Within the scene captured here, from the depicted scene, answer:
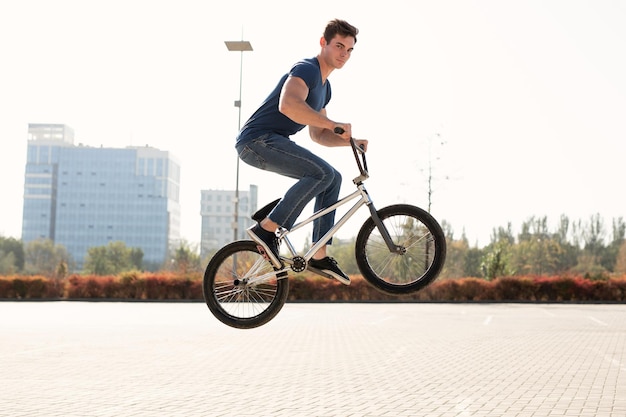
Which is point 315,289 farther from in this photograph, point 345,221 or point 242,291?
point 345,221

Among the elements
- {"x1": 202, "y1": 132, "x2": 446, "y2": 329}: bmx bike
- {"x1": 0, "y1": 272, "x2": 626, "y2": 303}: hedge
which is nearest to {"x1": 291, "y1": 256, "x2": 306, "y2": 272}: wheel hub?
{"x1": 202, "y1": 132, "x2": 446, "y2": 329}: bmx bike

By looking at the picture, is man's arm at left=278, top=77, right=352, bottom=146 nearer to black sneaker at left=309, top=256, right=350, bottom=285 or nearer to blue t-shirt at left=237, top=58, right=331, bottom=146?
blue t-shirt at left=237, top=58, right=331, bottom=146

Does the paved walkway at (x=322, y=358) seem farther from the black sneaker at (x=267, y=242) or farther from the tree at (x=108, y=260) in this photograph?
the tree at (x=108, y=260)

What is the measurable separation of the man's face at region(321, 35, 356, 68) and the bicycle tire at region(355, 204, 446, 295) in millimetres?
1032

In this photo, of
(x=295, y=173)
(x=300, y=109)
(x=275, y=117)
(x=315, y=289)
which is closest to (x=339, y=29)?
(x=300, y=109)

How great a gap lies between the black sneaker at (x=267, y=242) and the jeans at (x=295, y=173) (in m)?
0.11

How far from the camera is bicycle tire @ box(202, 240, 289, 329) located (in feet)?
17.9

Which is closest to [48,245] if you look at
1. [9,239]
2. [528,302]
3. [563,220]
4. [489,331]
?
[9,239]

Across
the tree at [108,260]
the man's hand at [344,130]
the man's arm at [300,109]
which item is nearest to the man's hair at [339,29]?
the man's arm at [300,109]

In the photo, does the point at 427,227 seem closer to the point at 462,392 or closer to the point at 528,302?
the point at 462,392

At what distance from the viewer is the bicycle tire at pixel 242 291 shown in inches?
215

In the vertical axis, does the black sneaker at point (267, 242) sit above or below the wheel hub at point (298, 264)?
above

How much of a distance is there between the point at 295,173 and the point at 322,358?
54522 mm

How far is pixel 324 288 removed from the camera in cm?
5312
